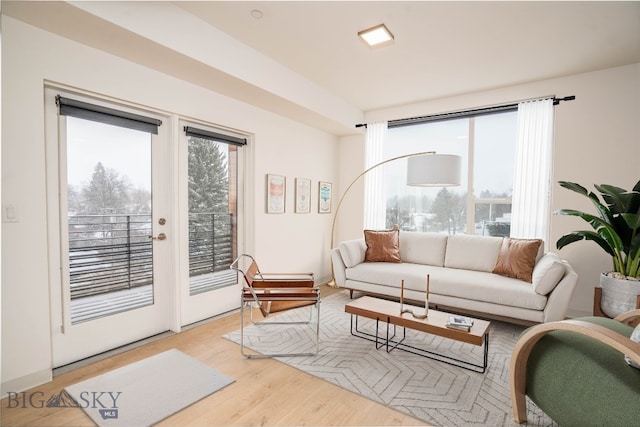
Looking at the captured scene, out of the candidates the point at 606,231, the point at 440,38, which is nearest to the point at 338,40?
the point at 440,38

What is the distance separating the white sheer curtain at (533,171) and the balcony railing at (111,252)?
3950 mm

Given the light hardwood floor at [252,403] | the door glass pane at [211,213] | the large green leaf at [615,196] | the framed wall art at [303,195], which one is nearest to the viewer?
the light hardwood floor at [252,403]

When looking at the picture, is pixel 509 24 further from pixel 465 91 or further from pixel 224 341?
pixel 224 341

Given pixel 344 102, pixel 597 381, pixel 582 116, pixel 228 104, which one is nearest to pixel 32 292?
pixel 228 104

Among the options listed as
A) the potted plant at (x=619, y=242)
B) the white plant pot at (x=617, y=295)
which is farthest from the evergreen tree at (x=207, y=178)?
the white plant pot at (x=617, y=295)

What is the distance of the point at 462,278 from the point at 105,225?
140 inches

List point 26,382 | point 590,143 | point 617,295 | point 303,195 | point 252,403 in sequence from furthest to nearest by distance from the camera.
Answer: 1. point 303,195
2. point 590,143
3. point 617,295
4. point 26,382
5. point 252,403

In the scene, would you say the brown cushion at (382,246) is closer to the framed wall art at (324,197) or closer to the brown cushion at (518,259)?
the framed wall art at (324,197)

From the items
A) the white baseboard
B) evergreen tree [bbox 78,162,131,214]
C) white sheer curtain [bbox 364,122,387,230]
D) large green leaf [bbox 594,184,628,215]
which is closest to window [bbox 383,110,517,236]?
white sheer curtain [bbox 364,122,387,230]

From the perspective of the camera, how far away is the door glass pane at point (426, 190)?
4574 millimetres

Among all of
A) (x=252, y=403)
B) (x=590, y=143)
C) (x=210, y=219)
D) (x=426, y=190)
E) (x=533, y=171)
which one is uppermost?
(x=590, y=143)

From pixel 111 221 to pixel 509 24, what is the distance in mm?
3859

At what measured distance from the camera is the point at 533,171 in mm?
3910

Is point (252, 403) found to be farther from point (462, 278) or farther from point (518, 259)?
point (518, 259)
